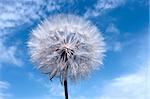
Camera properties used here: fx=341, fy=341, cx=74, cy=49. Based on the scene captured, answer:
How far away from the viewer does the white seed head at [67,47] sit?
31.7ft

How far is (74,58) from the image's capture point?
977 centimetres

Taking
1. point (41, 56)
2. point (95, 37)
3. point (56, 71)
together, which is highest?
point (95, 37)

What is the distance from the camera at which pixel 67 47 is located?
31.9ft

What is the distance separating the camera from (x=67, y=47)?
9711mm

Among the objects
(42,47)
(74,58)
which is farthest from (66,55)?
(42,47)

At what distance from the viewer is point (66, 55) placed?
970 cm

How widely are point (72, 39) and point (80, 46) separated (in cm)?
32

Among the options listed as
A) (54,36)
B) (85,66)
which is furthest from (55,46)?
(85,66)

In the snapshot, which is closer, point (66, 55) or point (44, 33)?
point (66, 55)

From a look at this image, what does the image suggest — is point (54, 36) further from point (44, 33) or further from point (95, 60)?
point (95, 60)

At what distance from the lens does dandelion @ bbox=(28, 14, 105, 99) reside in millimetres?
9648

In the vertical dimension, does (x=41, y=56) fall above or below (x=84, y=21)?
below

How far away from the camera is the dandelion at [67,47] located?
9648 millimetres

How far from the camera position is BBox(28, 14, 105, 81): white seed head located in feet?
31.7
